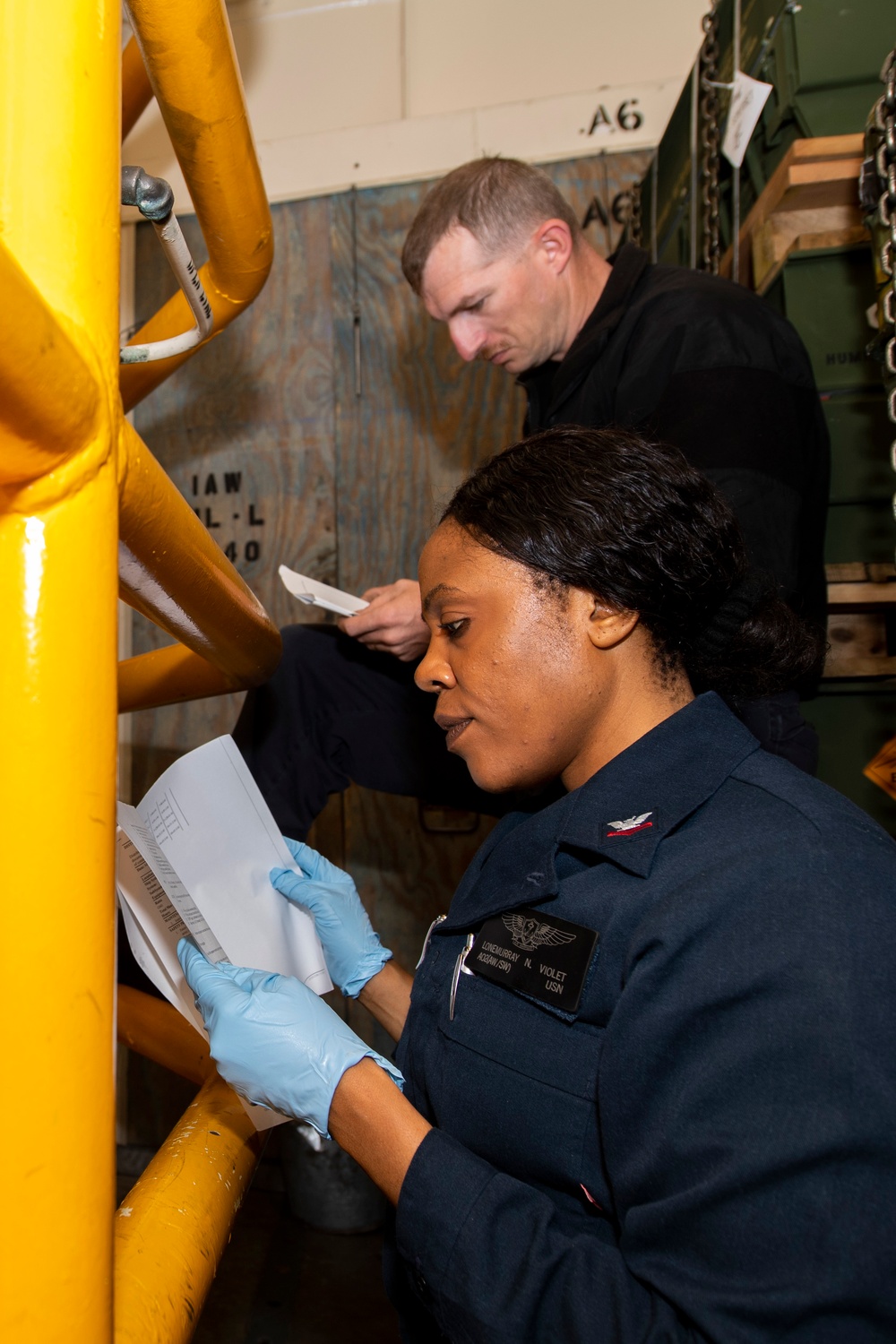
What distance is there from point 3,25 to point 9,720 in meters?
0.32

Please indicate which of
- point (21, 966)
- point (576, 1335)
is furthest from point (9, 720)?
point (576, 1335)

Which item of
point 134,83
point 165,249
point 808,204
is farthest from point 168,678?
point 808,204

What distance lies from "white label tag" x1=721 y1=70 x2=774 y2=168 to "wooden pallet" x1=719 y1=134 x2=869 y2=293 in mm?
97

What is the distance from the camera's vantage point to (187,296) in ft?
2.84

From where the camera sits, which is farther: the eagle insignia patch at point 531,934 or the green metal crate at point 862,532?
the green metal crate at point 862,532

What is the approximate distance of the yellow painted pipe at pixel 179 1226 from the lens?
555mm

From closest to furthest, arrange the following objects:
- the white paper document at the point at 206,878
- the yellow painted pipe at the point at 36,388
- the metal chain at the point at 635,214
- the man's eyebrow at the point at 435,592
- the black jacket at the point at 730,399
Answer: the yellow painted pipe at the point at 36,388
the white paper document at the point at 206,878
the man's eyebrow at the point at 435,592
the black jacket at the point at 730,399
the metal chain at the point at 635,214

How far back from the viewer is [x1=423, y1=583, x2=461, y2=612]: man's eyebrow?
1.06 meters

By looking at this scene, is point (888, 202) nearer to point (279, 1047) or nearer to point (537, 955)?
point (537, 955)

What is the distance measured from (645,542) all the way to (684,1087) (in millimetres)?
543

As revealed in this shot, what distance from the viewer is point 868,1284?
564 millimetres

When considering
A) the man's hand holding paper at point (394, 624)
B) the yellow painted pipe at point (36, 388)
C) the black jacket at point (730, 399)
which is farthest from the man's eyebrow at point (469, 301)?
the yellow painted pipe at point (36, 388)

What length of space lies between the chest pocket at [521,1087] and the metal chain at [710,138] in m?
1.62

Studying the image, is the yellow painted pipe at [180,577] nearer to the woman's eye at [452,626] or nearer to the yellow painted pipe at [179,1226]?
the woman's eye at [452,626]
